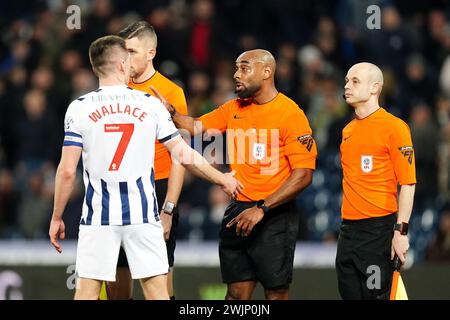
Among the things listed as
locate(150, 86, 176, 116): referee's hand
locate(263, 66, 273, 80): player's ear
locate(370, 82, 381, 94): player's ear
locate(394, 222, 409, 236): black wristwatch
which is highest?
locate(263, 66, 273, 80): player's ear

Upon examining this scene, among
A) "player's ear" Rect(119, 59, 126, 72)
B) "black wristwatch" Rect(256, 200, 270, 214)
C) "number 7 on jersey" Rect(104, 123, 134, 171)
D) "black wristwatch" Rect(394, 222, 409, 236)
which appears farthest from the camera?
"black wristwatch" Rect(256, 200, 270, 214)

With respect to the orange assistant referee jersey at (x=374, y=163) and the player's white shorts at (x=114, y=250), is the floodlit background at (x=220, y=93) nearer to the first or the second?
the orange assistant referee jersey at (x=374, y=163)

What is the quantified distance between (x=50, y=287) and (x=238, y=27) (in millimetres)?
5266

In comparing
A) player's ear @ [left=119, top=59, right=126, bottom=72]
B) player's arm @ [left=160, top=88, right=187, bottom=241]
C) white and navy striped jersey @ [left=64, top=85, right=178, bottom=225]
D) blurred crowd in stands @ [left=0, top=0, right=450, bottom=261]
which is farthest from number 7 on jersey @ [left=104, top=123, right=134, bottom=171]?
blurred crowd in stands @ [left=0, top=0, right=450, bottom=261]

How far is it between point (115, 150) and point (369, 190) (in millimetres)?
1983

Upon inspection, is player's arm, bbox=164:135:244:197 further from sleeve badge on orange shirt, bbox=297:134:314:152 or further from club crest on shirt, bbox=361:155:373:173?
club crest on shirt, bbox=361:155:373:173

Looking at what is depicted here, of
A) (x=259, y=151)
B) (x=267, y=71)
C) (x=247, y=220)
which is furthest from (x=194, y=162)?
(x=267, y=71)

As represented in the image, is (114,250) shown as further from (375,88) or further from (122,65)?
(375,88)

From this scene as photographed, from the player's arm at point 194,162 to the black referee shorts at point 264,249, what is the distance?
84 centimetres

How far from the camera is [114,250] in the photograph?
6918 millimetres

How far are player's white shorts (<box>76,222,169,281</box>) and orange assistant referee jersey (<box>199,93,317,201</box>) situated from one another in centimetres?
128

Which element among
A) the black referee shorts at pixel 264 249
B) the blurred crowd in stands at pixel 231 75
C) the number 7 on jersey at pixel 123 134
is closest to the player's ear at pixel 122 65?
the number 7 on jersey at pixel 123 134

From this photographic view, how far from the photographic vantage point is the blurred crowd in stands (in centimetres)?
1169

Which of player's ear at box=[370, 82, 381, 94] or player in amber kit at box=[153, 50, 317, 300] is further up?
player's ear at box=[370, 82, 381, 94]
